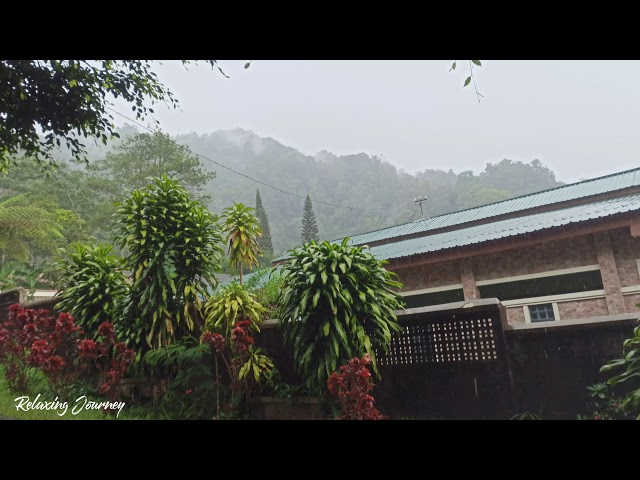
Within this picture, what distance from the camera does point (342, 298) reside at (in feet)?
8.02

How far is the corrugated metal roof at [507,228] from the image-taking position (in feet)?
11.2

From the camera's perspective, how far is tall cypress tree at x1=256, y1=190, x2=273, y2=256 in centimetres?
331

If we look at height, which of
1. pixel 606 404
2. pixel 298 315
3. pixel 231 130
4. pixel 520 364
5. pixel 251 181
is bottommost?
pixel 606 404

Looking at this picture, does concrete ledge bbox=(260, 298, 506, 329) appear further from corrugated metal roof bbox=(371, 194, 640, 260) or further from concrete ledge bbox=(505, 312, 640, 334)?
corrugated metal roof bbox=(371, 194, 640, 260)

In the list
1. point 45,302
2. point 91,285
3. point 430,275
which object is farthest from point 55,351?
point 430,275

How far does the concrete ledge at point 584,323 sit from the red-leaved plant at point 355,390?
2.97 ft

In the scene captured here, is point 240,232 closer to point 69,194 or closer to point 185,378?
point 185,378

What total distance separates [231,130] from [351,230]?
4.77 feet

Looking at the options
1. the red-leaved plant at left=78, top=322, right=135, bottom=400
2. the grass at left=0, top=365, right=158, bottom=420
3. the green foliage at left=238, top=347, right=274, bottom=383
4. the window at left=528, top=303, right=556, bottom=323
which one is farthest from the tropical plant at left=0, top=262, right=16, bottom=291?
Answer: the window at left=528, top=303, right=556, bottom=323

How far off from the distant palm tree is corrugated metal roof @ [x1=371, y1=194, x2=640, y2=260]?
3.16 metres

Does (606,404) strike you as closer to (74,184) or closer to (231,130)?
(231,130)

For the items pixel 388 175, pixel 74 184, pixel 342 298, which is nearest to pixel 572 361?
pixel 342 298

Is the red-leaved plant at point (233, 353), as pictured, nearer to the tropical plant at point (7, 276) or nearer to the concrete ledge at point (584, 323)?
the tropical plant at point (7, 276)

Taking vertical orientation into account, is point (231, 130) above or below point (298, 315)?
above
